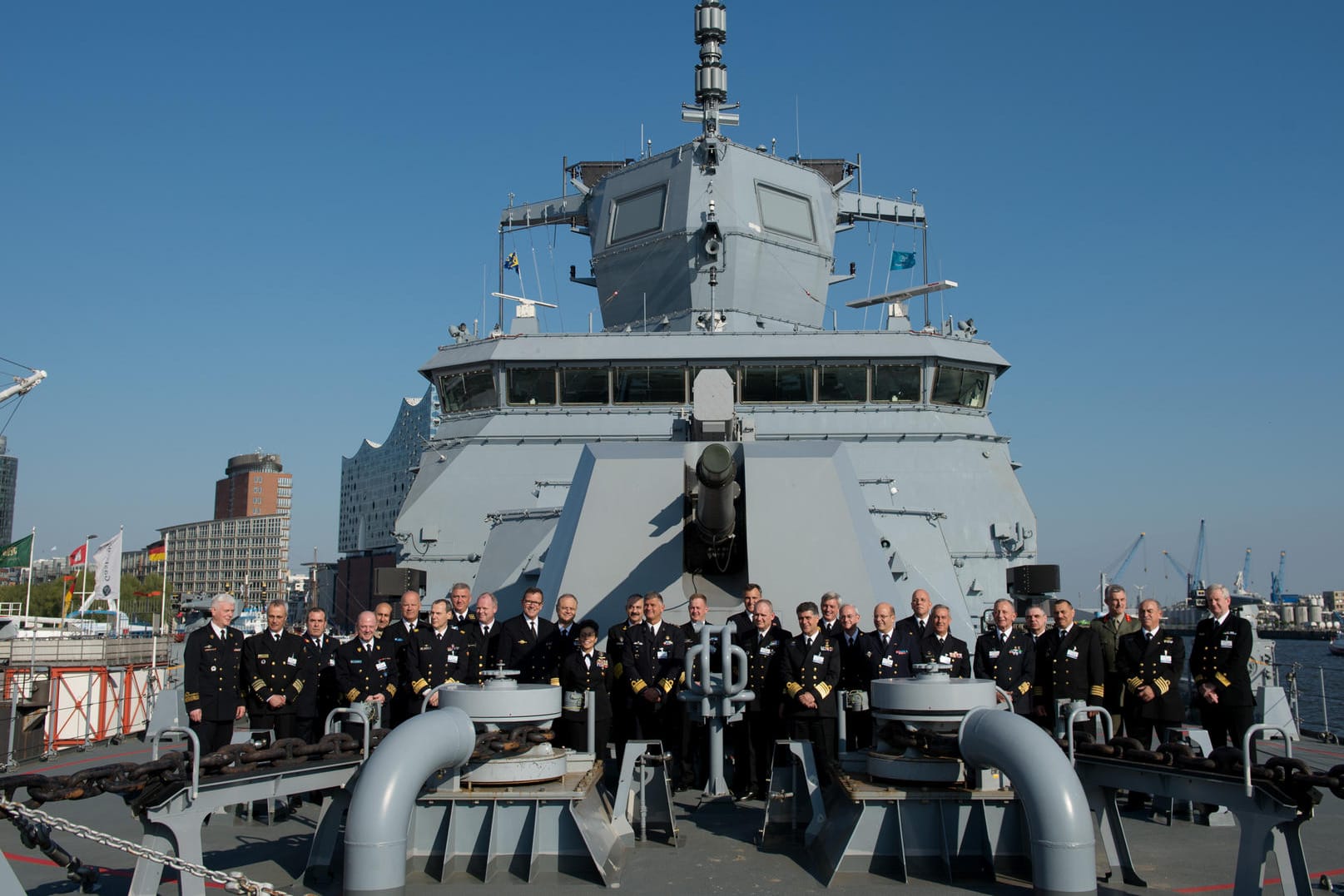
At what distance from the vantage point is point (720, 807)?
5.55 m

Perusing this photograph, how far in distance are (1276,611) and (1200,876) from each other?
12557 centimetres

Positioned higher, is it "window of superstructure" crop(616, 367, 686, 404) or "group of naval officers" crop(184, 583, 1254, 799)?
"window of superstructure" crop(616, 367, 686, 404)

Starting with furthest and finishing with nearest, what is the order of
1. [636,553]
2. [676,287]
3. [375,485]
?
[375,485] < [676,287] < [636,553]

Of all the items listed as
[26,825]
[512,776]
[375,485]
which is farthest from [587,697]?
[375,485]

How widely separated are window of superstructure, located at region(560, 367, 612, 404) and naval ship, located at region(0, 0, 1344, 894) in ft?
0.09

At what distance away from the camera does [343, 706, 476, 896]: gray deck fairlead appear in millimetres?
3570

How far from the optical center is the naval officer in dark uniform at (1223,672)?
5500mm

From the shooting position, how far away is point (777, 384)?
449 inches

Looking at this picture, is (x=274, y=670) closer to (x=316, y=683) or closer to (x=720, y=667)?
(x=316, y=683)

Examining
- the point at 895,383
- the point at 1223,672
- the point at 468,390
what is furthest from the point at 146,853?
the point at 895,383

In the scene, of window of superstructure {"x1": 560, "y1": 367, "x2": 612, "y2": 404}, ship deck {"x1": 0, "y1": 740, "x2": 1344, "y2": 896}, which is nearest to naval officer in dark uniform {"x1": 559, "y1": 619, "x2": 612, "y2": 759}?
ship deck {"x1": 0, "y1": 740, "x2": 1344, "y2": 896}

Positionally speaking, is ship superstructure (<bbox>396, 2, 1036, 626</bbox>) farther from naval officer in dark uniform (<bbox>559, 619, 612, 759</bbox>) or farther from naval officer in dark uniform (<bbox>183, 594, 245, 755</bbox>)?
naval officer in dark uniform (<bbox>183, 594, 245, 755</bbox>)

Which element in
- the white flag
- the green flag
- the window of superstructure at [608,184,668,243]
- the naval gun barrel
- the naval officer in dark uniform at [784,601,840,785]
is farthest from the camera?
the green flag

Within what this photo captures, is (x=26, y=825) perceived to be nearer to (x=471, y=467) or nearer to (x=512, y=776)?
(x=512, y=776)
